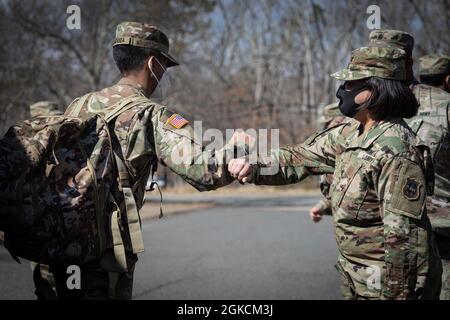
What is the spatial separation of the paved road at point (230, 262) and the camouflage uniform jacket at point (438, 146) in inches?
108

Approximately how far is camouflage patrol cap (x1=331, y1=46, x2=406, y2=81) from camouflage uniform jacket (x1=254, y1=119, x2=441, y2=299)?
23cm

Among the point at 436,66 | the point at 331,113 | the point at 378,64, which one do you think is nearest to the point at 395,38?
the point at 378,64

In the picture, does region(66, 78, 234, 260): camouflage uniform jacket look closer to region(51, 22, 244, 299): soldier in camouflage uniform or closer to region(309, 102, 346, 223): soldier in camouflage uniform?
region(51, 22, 244, 299): soldier in camouflage uniform

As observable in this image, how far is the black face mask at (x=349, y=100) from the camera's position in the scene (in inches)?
112

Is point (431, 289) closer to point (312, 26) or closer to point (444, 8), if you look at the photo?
point (444, 8)

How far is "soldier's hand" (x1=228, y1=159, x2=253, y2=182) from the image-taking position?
2799 mm

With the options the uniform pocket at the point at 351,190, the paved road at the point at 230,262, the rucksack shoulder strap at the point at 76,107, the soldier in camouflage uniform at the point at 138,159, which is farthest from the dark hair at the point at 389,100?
the paved road at the point at 230,262

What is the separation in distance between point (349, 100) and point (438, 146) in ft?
3.83

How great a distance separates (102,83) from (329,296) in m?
14.9

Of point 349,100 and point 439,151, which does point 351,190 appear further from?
point 439,151

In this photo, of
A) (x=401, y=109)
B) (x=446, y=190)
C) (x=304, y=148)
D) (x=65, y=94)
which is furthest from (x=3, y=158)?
A: (x=65, y=94)

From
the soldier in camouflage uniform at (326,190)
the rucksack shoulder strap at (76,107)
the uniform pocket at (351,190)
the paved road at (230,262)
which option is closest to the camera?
the uniform pocket at (351,190)

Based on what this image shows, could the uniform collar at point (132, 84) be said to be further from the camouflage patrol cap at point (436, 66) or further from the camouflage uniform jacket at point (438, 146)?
the camouflage patrol cap at point (436, 66)

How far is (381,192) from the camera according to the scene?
8.47 ft
